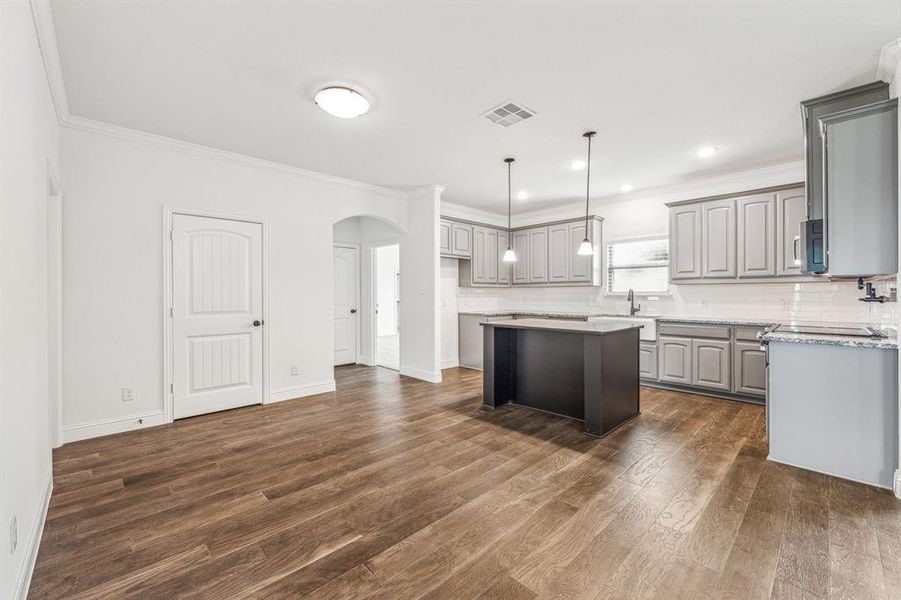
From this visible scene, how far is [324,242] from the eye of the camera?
516 cm

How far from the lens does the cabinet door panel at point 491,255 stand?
7.07 metres

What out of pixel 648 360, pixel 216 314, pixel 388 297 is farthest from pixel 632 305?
pixel 388 297

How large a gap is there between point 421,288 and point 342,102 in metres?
3.15

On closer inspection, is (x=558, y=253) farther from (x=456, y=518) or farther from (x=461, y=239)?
(x=456, y=518)

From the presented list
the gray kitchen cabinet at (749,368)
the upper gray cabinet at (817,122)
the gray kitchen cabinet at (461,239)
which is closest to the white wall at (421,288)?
the gray kitchen cabinet at (461,239)

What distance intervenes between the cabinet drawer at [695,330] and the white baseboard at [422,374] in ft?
9.84

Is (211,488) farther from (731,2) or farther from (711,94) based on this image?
(711,94)

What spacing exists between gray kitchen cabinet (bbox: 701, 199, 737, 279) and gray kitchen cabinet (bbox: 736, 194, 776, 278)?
0.26ft

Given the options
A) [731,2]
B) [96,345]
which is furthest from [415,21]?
[96,345]

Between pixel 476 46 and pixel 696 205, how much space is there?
3.98 metres

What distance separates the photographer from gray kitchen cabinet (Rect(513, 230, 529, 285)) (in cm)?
712

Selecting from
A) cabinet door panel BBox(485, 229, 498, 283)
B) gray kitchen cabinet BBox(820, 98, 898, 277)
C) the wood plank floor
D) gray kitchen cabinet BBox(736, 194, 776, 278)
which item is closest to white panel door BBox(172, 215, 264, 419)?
the wood plank floor

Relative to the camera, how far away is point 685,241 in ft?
17.2

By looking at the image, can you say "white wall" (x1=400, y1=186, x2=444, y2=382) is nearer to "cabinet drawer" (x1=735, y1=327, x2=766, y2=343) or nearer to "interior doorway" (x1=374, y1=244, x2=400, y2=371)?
"interior doorway" (x1=374, y1=244, x2=400, y2=371)
